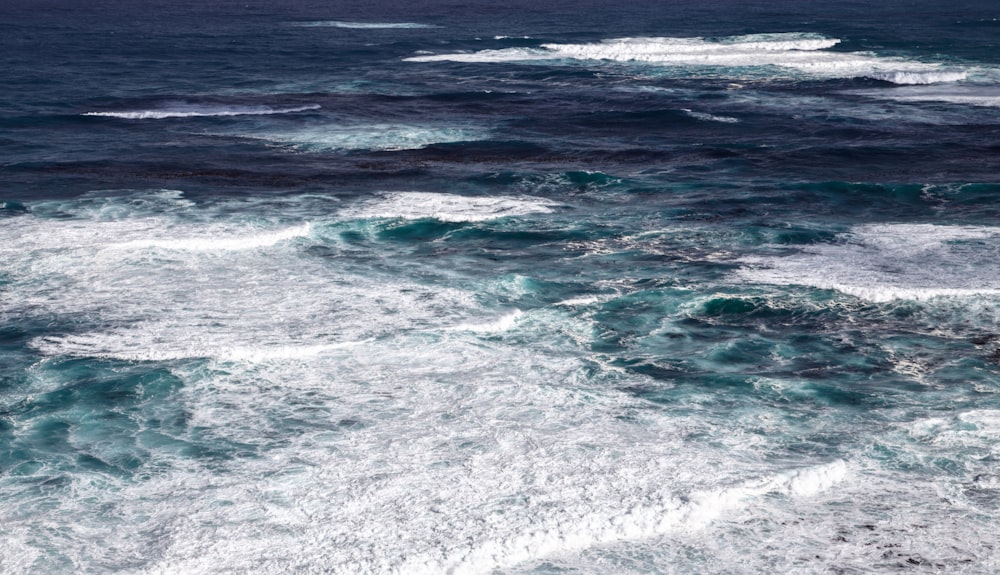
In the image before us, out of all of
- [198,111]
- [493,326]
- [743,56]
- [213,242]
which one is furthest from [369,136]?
[743,56]

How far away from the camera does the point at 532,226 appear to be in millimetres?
18609

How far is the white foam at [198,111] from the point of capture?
104 feet

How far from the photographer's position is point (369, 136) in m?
28.1

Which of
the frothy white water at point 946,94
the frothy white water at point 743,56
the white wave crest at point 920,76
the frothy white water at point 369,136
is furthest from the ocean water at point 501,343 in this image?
the frothy white water at point 743,56

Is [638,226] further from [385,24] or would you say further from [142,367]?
[385,24]

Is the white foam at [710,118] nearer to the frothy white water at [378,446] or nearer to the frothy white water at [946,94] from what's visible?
the frothy white water at [946,94]

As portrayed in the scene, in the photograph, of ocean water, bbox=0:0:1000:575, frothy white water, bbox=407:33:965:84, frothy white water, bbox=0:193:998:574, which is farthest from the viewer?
frothy white water, bbox=407:33:965:84

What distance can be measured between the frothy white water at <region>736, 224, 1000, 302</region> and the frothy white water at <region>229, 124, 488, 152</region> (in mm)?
12351

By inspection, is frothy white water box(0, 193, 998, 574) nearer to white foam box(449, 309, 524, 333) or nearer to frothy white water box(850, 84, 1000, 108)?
white foam box(449, 309, 524, 333)

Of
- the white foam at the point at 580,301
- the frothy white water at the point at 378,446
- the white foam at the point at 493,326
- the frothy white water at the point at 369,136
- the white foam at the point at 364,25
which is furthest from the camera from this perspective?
the white foam at the point at 364,25

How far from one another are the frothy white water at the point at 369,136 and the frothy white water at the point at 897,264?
12351 mm

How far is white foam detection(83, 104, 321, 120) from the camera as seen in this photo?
31.7 m

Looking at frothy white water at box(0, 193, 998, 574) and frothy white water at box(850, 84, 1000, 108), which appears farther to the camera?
frothy white water at box(850, 84, 1000, 108)

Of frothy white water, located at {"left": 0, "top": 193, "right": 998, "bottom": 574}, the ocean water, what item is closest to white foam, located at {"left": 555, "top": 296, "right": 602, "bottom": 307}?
the ocean water
